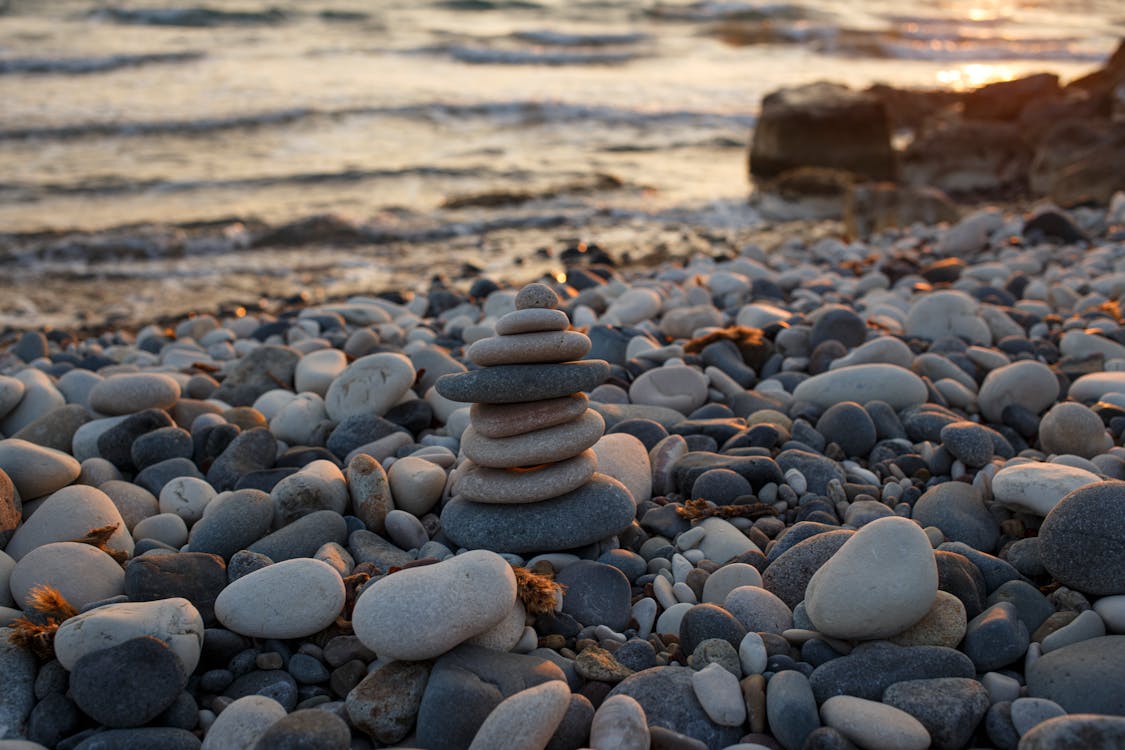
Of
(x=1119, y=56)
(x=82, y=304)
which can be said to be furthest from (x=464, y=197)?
(x=1119, y=56)

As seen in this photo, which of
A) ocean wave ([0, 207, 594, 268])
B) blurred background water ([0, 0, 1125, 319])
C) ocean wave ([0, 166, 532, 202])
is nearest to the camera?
ocean wave ([0, 207, 594, 268])

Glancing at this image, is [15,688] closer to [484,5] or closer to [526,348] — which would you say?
[526,348]

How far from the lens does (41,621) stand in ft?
8.16

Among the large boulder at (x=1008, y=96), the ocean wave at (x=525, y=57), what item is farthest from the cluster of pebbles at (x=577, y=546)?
the ocean wave at (x=525, y=57)

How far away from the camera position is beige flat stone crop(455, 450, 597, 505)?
2.96 m

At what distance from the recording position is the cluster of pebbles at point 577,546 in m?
2.23

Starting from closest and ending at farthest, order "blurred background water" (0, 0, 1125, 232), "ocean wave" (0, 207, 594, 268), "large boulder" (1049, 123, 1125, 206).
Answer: "ocean wave" (0, 207, 594, 268)
"large boulder" (1049, 123, 1125, 206)
"blurred background water" (0, 0, 1125, 232)

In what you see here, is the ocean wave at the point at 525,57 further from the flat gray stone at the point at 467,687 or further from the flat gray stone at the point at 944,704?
the flat gray stone at the point at 944,704

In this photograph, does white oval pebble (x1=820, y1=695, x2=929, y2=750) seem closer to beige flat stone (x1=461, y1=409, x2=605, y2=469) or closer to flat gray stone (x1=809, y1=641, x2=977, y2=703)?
flat gray stone (x1=809, y1=641, x2=977, y2=703)

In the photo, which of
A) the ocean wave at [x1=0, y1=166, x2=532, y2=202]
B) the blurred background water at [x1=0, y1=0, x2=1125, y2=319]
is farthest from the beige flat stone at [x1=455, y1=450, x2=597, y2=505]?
the ocean wave at [x1=0, y1=166, x2=532, y2=202]

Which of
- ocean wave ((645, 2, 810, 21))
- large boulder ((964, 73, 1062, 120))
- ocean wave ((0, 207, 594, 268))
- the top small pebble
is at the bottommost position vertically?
ocean wave ((0, 207, 594, 268))

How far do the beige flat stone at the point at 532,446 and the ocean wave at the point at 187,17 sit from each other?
71.4ft

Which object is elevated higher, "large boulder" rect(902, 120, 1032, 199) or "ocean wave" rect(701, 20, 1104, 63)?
"ocean wave" rect(701, 20, 1104, 63)

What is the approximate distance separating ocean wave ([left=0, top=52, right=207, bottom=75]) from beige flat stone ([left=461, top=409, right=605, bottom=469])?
17.6 m
